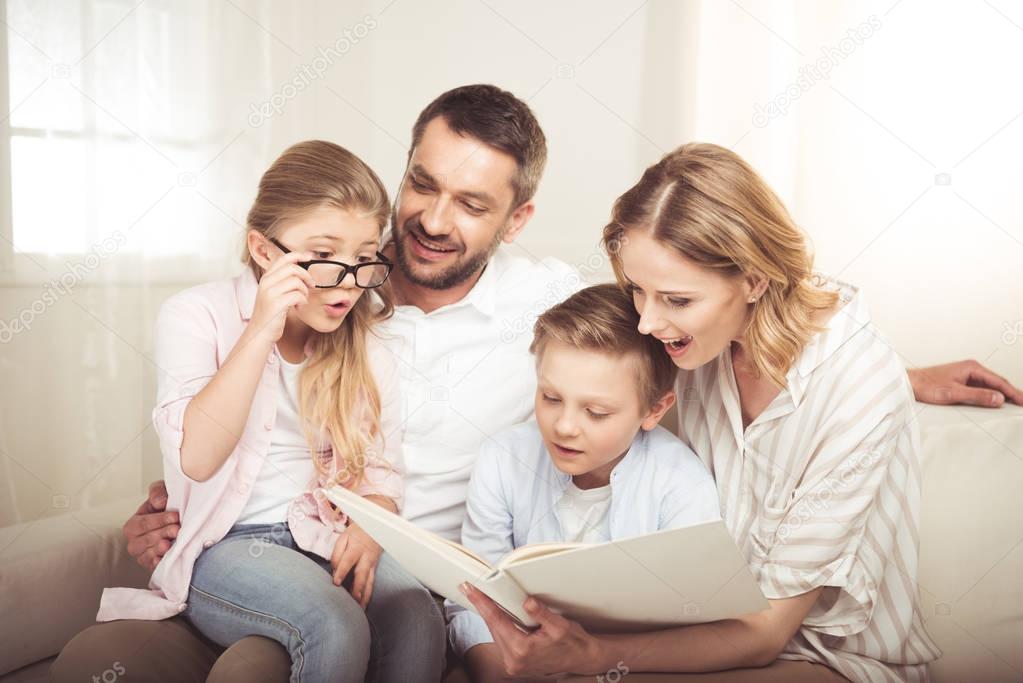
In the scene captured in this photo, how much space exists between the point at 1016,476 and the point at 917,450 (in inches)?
8.9

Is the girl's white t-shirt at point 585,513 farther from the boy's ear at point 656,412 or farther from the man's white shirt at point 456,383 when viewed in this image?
the man's white shirt at point 456,383

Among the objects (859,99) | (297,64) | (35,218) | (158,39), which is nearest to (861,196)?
(859,99)

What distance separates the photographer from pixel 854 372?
61.6 inches

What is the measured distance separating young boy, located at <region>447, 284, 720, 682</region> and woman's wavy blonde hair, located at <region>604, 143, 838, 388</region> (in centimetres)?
18

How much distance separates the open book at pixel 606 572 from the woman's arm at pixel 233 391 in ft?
1.06

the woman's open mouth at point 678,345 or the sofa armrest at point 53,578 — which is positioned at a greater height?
the woman's open mouth at point 678,345

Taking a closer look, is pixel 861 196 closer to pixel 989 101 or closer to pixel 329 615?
pixel 989 101

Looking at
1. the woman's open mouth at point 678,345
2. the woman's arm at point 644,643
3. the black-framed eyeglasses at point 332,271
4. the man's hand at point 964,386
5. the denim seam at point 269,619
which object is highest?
the black-framed eyeglasses at point 332,271

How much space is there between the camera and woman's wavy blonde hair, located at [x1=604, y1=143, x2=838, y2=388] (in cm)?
150
